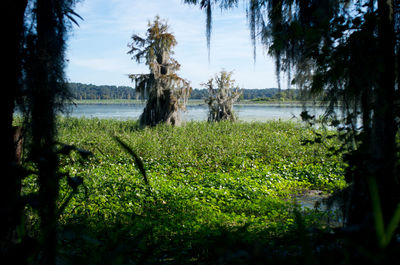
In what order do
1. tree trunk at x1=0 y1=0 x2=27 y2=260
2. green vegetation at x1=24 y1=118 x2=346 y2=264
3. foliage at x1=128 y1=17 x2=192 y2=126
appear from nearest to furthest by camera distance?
tree trunk at x1=0 y1=0 x2=27 y2=260
green vegetation at x1=24 y1=118 x2=346 y2=264
foliage at x1=128 y1=17 x2=192 y2=126

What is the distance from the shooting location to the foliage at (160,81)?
1683 cm

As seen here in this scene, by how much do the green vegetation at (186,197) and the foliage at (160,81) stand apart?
5709 millimetres

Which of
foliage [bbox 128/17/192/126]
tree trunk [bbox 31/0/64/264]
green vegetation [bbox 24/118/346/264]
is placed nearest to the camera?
tree trunk [bbox 31/0/64/264]

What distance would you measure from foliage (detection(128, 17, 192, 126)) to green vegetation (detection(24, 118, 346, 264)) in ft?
18.7

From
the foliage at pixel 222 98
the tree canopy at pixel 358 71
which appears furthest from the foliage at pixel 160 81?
the tree canopy at pixel 358 71

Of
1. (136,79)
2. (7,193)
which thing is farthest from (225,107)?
(7,193)

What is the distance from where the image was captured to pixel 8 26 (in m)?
1.74

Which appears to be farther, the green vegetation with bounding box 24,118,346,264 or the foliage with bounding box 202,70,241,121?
the foliage with bounding box 202,70,241,121

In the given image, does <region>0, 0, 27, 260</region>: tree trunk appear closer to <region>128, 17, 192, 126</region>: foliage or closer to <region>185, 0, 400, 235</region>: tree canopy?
<region>185, 0, 400, 235</region>: tree canopy

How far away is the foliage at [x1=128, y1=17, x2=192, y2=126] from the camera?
16828 mm

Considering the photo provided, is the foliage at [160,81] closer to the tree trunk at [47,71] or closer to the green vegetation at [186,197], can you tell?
the green vegetation at [186,197]

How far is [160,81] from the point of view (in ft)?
56.2

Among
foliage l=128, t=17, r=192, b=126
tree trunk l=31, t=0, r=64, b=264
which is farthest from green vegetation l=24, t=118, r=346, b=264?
foliage l=128, t=17, r=192, b=126

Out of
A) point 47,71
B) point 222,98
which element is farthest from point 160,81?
point 47,71
